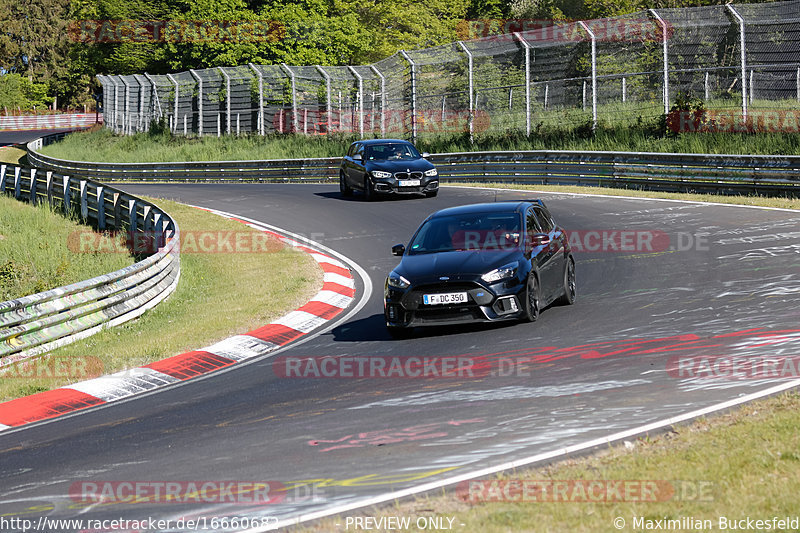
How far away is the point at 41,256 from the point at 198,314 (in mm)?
8139

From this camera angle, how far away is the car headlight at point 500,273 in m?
11.4

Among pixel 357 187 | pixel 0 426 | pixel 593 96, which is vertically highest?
pixel 593 96

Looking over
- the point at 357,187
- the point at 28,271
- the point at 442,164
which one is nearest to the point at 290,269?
the point at 28,271

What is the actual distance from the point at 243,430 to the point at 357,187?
19.8 meters

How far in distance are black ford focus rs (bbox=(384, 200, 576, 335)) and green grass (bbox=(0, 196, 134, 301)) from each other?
22.7 feet

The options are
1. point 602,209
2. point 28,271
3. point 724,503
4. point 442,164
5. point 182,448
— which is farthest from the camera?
point 442,164

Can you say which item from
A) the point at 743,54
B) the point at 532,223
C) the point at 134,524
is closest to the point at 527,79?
the point at 743,54

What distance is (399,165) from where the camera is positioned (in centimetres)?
2670

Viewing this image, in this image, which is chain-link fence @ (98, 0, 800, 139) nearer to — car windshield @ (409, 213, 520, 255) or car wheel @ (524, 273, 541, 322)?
car windshield @ (409, 213, 520, 255)

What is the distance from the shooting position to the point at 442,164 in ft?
105

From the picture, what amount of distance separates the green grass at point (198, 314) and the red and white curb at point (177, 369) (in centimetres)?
25

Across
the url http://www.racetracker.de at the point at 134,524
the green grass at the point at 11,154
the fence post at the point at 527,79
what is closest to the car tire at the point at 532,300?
the url http://www.racetracker.de at the point at 134,524

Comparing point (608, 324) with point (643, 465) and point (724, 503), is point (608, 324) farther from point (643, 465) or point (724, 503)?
point (724, 503)

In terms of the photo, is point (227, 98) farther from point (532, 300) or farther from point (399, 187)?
point (532, 300)
